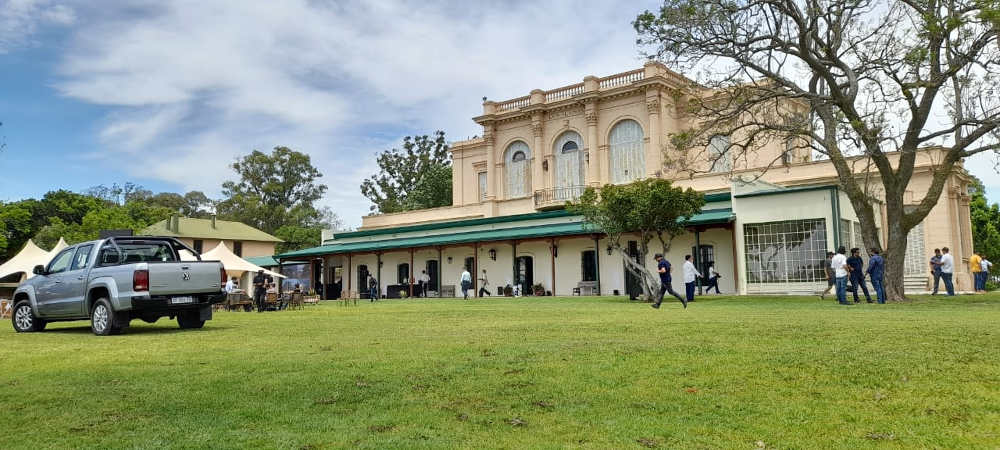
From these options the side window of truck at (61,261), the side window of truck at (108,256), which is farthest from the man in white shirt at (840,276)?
the side window of truck at (61,261)

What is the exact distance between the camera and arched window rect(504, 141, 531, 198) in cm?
4036

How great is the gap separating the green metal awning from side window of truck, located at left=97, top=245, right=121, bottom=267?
594 inches

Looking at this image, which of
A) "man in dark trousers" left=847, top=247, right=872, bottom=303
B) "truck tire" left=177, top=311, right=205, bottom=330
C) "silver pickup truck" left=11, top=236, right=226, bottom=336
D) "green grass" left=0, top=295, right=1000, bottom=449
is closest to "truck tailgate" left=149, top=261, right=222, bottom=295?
"silver pickup truck" left=11, top=236, right=226, bottom=336

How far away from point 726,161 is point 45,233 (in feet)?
140

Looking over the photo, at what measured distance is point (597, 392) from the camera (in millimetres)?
5406

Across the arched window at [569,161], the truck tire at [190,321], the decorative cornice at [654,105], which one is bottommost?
the truck tire at [190,321]

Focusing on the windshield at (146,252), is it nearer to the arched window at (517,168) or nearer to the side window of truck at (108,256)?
the side window of truck at (108,256)

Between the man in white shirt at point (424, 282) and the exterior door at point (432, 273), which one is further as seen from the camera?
the exterior door at point (432, 273)

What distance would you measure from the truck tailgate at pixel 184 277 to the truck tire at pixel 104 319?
70 centimetres

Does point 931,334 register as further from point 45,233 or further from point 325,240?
point 45,233

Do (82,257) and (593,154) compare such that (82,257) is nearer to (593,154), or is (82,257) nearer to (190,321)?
(190,321)

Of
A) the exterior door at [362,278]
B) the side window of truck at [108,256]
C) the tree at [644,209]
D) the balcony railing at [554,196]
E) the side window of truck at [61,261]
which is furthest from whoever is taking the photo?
the exterior door at [362,278]

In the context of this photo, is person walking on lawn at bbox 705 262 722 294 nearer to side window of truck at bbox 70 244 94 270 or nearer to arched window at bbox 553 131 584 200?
arched window at bbox 553 131 584 200

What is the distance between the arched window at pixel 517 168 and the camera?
40362 mm
